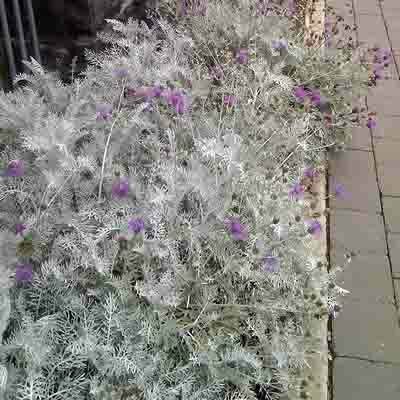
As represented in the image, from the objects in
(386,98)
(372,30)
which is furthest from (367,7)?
(386,98)

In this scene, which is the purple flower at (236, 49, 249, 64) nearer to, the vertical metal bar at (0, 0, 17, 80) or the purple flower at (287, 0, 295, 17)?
the purple flower at (287, 0, 295, 17)

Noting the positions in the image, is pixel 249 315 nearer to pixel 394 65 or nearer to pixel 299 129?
pixel 299 129

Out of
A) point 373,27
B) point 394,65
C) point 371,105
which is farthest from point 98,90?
point 373,27

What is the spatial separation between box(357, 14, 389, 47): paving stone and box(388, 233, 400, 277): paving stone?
270 centimetres

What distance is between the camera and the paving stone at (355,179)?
135 inches

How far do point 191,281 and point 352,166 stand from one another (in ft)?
6.44

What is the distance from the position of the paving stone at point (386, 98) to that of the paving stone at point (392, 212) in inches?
42.4

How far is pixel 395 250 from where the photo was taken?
122 inches

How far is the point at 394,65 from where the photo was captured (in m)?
4.99

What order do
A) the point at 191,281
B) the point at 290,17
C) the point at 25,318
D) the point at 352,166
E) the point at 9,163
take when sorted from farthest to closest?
1. the point at 290,17
2. the point at 352,166
3. the point at 9,163
4. the point at 191,281
5. the point at 25,318

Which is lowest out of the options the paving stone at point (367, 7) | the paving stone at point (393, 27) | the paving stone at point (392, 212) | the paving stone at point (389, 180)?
the paving stone at point (392, 212)

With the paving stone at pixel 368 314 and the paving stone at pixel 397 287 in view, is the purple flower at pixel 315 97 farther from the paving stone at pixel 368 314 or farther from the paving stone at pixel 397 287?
the paving stone at pixel 397 287

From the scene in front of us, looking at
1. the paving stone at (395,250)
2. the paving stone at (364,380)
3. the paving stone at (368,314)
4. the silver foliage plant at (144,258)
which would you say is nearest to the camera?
the silver foliage plant at (144,258)

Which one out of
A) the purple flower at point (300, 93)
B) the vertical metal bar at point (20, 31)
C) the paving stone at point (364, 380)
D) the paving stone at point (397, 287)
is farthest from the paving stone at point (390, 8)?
the paving stone at point (364, 380)
